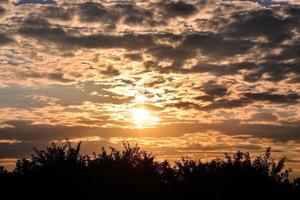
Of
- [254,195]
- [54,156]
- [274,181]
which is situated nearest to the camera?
[254,195]

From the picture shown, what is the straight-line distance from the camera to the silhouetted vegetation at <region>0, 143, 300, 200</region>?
39.6 meters

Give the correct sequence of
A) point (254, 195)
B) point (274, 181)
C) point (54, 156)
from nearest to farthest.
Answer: point (254, 195) < point (274, 181) < point (54, 156)

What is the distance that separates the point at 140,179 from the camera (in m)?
43.3

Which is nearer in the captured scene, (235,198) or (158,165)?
(235,198)

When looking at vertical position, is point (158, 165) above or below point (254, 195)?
above

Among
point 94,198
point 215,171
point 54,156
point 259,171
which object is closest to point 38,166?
point 54,156

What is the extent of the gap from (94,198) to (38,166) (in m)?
7.04

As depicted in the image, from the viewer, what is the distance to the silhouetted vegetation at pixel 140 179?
39625mm

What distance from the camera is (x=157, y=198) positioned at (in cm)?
4266

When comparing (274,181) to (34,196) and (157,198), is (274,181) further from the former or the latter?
(34,196)

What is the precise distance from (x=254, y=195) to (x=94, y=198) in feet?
41.6

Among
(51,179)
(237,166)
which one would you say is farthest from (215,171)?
(51,179)

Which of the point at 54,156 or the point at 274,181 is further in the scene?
the point at 54,156

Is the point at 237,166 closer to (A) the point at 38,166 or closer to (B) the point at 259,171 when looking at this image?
(B) the point at 259,171
